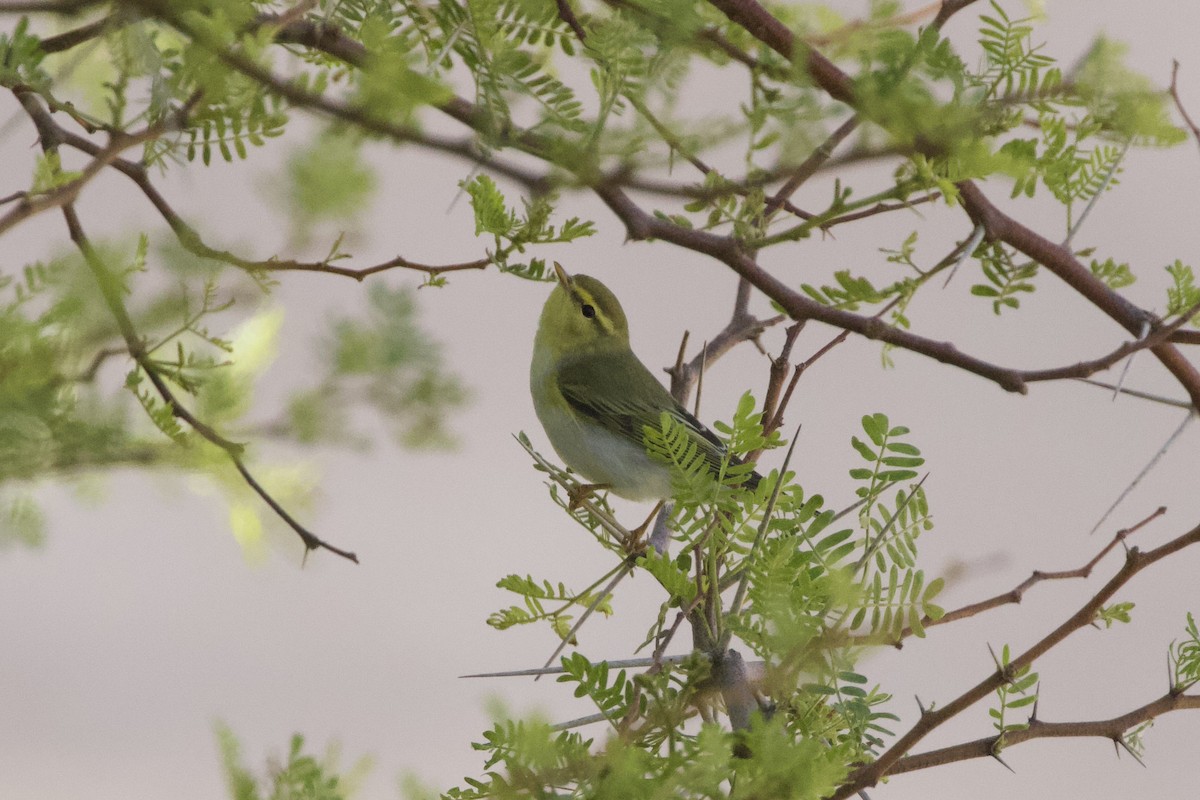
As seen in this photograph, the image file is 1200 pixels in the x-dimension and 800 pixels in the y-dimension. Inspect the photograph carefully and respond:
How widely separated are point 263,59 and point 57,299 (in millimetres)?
129

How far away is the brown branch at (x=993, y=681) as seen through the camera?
612mm

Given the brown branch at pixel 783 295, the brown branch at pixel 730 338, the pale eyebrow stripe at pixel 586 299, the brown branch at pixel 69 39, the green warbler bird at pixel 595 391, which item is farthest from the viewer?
the pale eyebrow stripe at pixel 586 299

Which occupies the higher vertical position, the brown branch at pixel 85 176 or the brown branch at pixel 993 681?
the brown branch at pixel 85 176

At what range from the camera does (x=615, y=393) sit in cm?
162

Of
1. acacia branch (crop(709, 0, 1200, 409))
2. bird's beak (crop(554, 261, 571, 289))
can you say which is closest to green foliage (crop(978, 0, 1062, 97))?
acacia branch (crop(709, 0, 1200, 409))

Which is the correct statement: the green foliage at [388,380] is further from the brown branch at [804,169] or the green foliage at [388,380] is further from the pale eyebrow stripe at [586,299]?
the pale eyebrow stripe at [586,299]

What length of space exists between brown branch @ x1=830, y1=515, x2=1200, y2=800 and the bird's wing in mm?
883

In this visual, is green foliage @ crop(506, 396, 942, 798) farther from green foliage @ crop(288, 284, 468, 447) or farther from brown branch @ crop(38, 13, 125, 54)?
brown branch @ crop(38, 13, 125, 54)

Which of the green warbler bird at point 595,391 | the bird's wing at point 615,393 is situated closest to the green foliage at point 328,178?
the green warbler bird at point 595,391

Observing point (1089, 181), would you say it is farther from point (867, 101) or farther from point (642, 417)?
point (642, 417)

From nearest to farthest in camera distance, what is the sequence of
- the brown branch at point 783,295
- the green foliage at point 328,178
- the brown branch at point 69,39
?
1. the green foliage at point 328,178
2. the brown branch at point 783,295
3. the brown branch at point 69,39

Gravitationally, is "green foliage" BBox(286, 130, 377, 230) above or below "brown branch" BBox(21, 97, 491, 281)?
below

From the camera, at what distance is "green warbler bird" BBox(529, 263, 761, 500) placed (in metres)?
1.54

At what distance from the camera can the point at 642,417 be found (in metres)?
1.55
